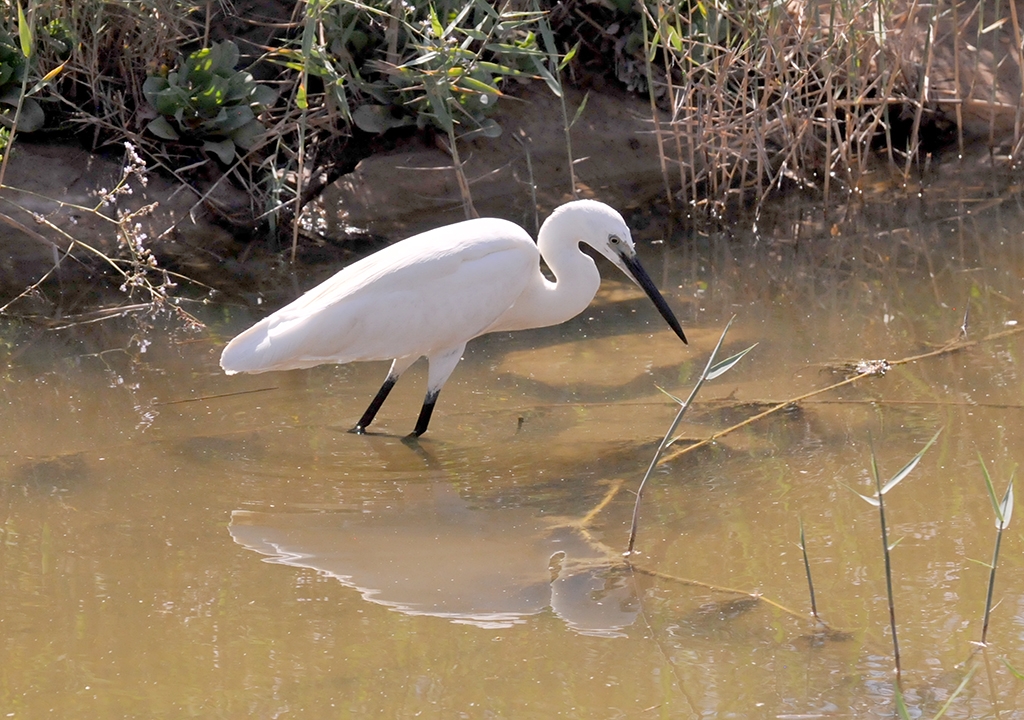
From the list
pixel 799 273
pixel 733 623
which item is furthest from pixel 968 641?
pixel 799 273

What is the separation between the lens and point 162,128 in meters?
6.13

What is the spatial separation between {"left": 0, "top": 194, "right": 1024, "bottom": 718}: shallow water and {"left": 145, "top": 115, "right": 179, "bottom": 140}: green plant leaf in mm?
1227

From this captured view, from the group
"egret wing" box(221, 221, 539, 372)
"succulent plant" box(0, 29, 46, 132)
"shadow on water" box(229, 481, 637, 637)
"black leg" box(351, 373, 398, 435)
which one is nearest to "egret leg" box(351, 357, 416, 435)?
"black leg" box(351, 373, 398, 435)

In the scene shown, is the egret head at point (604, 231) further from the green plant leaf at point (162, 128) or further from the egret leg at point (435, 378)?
the green plant leaf at point (162, 128)

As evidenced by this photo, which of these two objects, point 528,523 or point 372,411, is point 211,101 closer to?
point 372,411

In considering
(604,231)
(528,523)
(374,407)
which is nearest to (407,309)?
(374,407)

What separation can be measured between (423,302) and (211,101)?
2.49 metres

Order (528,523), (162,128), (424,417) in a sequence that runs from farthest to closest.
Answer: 1. (162,128)
2. (424,417)
3. (528,523)

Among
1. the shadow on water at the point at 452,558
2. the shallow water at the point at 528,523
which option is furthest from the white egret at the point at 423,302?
the shadow on water at the point at 452,558

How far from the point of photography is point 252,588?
311 cm

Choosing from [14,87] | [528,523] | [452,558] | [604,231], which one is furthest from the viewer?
[14,87]

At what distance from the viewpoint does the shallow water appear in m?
2.59

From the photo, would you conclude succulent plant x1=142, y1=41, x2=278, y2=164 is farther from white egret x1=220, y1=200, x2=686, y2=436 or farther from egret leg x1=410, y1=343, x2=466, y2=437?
egret leg x1=410, y1=343, x2=466, y2=437

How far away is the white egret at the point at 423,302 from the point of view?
428cm
